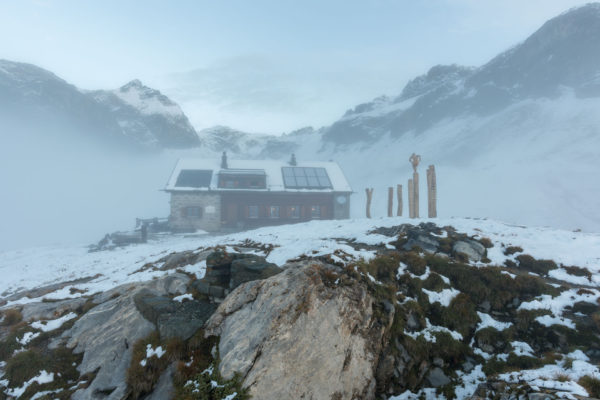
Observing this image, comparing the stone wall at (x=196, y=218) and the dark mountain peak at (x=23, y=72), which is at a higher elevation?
the dark mountain peak at (x=23, y=72)

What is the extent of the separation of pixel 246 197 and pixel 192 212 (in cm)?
768

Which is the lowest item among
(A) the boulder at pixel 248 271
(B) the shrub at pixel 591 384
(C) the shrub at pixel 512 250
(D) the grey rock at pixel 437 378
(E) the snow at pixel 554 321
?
(D) the grey rock at pixel 437 378

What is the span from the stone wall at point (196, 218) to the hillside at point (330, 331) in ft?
88.8

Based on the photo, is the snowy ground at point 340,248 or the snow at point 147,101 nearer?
the snowy ground at point 340,248

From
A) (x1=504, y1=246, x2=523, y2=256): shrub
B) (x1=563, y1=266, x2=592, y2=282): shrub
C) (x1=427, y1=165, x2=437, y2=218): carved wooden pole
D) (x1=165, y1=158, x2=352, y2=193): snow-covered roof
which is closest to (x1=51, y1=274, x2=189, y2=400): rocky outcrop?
(x1=504, y1=246, x2=523, y2=256): shrub

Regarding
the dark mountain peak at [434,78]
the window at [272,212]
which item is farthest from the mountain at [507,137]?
the window at [272,212]

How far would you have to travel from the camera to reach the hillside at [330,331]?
6691mm

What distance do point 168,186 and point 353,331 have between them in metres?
37.8

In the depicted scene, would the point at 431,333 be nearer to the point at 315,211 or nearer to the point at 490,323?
the point at 490,323

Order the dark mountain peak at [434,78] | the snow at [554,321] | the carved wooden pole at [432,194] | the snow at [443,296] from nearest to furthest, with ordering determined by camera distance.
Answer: the snow at [554,321], the snow at [443,296], the carved wooden pole at [432,194], the dark mountain peak at [434,78]

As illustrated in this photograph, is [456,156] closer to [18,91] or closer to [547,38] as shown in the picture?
[547,38]

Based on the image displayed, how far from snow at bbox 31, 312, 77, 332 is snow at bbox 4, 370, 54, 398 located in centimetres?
241

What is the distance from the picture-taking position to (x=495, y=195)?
57.7m

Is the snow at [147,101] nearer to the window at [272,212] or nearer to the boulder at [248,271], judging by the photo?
the window at [272,212]
